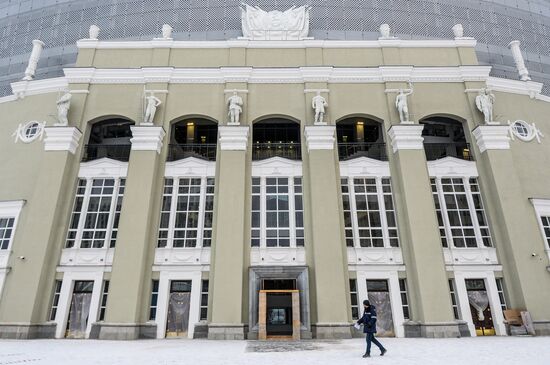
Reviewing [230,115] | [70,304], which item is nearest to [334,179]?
[230,115]

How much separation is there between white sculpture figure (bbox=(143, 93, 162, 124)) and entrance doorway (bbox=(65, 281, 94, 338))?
904 centimetres

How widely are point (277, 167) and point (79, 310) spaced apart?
12308 millimetres

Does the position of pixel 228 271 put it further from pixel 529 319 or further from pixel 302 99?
pixel 529 319

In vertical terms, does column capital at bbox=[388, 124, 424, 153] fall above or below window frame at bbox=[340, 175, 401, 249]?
above

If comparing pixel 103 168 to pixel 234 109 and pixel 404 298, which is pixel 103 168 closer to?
pixel 234 109

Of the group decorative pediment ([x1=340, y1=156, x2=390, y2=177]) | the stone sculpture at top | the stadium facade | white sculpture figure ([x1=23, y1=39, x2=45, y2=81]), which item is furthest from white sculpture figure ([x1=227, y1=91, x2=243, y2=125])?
white sculpture figure ([x1=23, y1=39, x2=45, y2=81])

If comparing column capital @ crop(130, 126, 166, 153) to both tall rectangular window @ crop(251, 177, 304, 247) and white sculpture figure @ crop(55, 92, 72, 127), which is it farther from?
tall rectangular window @ crop(251, 177, 304, 247)

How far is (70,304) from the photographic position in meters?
18.2

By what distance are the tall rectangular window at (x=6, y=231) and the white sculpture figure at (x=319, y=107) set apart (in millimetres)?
17332

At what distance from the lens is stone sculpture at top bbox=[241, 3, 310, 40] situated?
23984 millimetres

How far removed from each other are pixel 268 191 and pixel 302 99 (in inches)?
233

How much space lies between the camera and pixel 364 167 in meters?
20.5

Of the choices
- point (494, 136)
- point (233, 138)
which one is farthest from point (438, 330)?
point (233, 138)

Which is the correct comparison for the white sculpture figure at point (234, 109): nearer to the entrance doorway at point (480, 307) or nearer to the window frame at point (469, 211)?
the window frame at point (469, 211)
